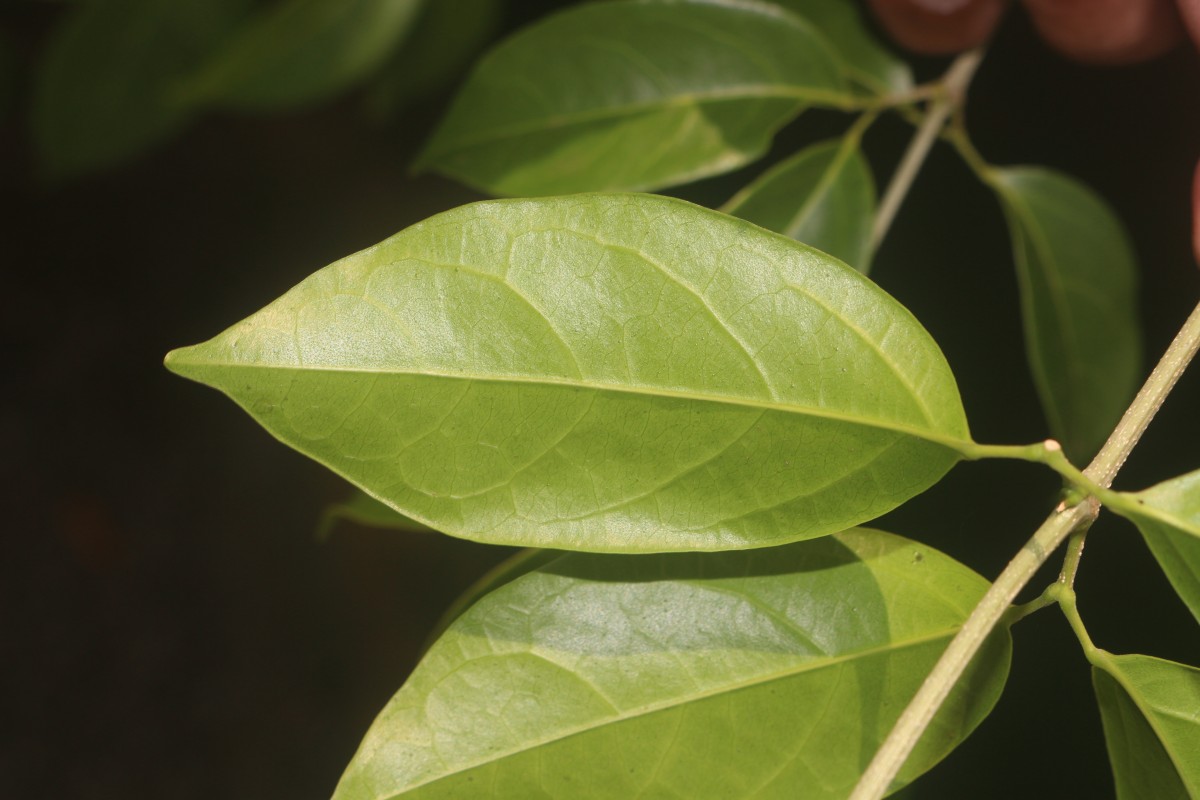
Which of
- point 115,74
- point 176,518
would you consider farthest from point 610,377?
point 176,518

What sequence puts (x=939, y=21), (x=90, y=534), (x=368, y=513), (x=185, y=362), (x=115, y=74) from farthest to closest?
1. (x=90, y=534)
2. (x=115, y=74)
3. (x=939, y=21)
4. (x=368, y=513)
5. (x=185, y=362)

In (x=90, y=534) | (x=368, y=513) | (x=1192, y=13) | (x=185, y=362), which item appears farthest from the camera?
(x=90, y=534)

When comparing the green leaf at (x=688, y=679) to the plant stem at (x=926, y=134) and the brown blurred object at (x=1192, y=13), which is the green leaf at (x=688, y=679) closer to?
the plant stem at (x=926, y=134)

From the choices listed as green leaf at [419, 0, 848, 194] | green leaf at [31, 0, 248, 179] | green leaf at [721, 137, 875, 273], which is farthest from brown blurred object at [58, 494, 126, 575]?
green leaf at [721, 137, 875, 273]

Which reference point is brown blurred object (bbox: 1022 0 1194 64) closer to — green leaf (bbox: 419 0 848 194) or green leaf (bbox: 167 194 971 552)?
green leaf (bbox: 419 0 848 194)

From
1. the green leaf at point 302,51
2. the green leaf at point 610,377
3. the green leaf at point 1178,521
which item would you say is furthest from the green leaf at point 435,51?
the green leaf at point 1178,521

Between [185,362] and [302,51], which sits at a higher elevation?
[302,51]

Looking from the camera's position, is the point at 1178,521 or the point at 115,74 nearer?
the point at 1178,521

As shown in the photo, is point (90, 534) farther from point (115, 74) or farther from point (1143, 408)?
point (1143, 408)
